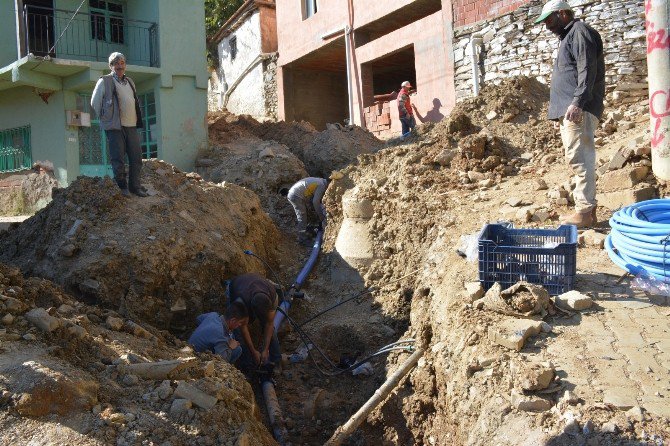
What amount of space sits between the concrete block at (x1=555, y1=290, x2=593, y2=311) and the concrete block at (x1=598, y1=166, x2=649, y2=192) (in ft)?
7.41

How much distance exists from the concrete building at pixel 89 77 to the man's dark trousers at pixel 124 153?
6.03m

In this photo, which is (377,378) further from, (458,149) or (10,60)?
(10,60)

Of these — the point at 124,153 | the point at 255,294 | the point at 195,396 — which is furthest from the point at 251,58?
the point at 195,396

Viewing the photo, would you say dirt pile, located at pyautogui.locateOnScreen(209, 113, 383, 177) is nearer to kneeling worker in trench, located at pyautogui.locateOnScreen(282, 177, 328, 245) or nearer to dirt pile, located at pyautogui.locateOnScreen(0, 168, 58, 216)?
kneeling worker in trench, located at pyautogui.locateOnScreen(282, 177, 328, 245)

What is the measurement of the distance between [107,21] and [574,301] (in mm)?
→ 13079

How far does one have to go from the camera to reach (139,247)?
6191mm

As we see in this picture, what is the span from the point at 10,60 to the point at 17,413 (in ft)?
38.2

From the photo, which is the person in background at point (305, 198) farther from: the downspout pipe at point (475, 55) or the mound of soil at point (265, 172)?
the downspout pipe at point (475, 55)

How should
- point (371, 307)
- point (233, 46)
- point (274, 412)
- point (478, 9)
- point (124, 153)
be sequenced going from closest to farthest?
point (274, 412), point (371, 307), point (124, 153), point (478, 9), point (233, 46)

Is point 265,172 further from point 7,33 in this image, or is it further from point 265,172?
point 7,33

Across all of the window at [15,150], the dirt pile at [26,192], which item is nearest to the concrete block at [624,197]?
the dirt pile at [26,192]

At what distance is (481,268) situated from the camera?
437 cm

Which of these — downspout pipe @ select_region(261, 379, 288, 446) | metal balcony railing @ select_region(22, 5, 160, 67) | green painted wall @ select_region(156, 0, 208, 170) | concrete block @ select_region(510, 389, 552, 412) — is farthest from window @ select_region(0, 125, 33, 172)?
concrete block @ select_region(510, 389, 552, 412)

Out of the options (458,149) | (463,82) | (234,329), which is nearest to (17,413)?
(234,329)
